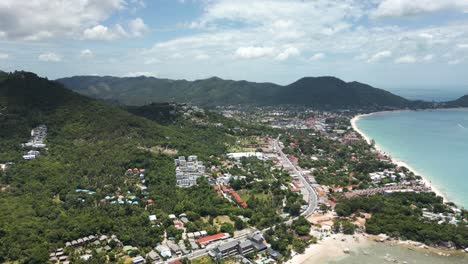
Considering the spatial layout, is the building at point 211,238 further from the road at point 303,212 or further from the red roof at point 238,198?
the red roof at point 238,198

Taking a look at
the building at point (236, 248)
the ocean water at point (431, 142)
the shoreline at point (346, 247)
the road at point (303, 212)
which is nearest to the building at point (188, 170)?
the road at point (303, 212)

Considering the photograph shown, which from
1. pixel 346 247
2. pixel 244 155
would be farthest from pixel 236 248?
pixel 244 155

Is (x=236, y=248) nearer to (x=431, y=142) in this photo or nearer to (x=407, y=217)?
(x=407, y=217)

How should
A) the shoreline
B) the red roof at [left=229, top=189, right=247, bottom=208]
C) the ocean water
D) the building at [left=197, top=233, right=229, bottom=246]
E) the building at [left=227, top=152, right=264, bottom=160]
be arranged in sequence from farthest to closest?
the building at [left=227, top=152, right=264, bottom=160], the ocean water, the red roof at [left=229, top=189, right=247, bottom=208], the building at [left=197, top=233, right=229, bottom=246], the shoreline

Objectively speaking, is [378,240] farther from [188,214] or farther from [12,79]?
[12,79]

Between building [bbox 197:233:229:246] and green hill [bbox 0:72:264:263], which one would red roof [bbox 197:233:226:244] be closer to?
building [bbox 197:233:229:246]

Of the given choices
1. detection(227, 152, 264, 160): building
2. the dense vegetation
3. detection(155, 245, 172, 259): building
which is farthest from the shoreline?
detection(227, 152, 264, 160): building

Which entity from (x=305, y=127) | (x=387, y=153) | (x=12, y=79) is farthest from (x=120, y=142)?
(x=305, y=127)
